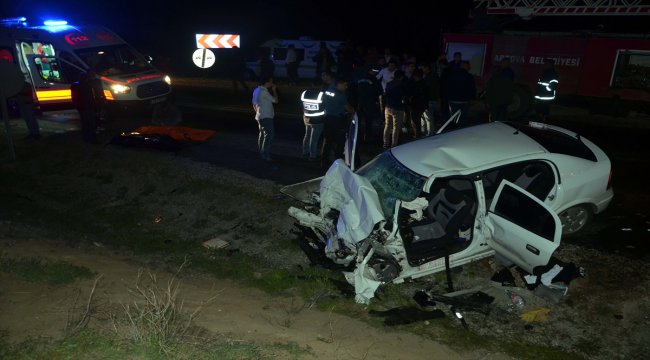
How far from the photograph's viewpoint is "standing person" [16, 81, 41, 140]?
1128 cm

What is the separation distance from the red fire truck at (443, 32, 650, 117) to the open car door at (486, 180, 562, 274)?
821cm

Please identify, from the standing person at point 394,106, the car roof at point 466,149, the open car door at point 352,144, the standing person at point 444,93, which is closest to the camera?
the car roof at point 466,149

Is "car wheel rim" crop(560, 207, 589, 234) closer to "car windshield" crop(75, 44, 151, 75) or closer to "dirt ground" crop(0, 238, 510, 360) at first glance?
"dirt ground" crop(0, 238, 510, 360)

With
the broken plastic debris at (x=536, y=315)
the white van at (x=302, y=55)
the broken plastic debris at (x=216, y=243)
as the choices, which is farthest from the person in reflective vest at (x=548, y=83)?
the white van at (x=302, y=55)

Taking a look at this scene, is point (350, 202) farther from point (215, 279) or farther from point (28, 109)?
point (28, 109)

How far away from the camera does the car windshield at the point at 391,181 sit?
18.2 feet

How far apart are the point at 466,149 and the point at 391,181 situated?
3.33 feet

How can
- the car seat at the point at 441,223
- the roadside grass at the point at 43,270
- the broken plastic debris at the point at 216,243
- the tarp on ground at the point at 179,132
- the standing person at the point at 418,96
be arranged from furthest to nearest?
the tarp on ground at the point at 179,132 < the standing person at the point at 418,96 < the broken plastic debris at the point at 216,243 < the roadside grass at the point at 43,270 < the car seat at the point at 441,223

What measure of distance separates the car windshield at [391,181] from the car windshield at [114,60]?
9991mm

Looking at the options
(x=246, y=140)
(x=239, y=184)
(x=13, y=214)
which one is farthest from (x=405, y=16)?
(x=13, y=214)

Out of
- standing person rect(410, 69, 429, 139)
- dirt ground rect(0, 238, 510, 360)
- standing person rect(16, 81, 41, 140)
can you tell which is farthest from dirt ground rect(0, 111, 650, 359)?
standing person rect(410, 69, 429, 139)

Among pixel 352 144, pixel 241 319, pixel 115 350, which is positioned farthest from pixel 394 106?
pixel 115 350

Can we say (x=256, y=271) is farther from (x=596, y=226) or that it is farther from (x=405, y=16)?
(x=405, y=16)

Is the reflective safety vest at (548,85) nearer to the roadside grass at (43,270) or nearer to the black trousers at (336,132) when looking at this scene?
the black trousers at (336,132)
